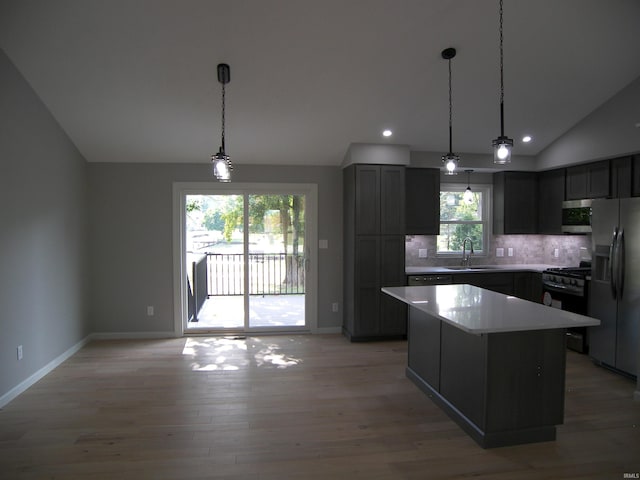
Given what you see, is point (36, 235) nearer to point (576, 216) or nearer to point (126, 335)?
point (126, 335)

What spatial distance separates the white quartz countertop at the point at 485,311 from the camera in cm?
246

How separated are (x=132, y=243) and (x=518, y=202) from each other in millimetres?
5246

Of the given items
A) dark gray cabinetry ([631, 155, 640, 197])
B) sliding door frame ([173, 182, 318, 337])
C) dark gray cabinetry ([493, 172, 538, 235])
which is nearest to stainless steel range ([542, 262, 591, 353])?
dark gray cabinetry ([493, 172, 538, 235])

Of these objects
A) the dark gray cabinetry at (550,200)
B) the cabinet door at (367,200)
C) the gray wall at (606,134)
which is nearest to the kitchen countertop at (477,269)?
the dark gray cabinetry at (550,200)

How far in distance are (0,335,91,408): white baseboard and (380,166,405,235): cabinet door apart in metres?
3.87

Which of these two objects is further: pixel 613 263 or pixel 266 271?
pixel 266 271

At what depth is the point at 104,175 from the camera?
16.9ft

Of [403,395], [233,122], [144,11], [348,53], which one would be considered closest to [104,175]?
[233,122]

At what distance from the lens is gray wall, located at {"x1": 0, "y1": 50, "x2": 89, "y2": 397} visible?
3414 mm

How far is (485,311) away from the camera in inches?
112

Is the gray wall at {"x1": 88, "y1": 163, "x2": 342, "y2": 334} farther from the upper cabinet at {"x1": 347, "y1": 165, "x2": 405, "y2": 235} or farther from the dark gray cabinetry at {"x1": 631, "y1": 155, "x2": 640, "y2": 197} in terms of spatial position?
the dark gray cabinetry at {"x1": 631, "y1": 155, "x2": 640, "y2": 197}

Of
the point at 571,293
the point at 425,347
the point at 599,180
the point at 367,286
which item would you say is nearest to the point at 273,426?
the point at 425,347

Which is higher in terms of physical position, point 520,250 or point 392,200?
point 392,200

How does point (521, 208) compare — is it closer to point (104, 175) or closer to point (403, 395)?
point (403, 395)
